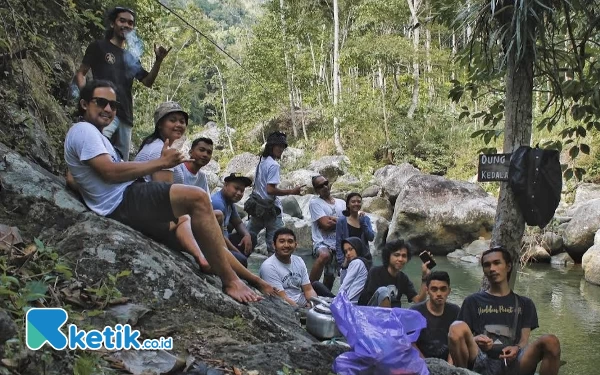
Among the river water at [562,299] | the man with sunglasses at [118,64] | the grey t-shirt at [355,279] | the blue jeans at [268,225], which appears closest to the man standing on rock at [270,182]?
the blue jeans at [268,225]

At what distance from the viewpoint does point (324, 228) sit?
19.5 feet

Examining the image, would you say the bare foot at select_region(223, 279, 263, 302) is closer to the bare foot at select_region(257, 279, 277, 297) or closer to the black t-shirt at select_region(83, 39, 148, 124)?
the bare foot at select_region(257, 279, 277, 297)

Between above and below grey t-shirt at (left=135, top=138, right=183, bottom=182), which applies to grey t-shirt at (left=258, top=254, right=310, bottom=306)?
below

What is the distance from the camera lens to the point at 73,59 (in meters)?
6.60

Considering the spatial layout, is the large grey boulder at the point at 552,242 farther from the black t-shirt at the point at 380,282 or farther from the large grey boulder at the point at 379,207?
the black t-shirt at the point at 380,282

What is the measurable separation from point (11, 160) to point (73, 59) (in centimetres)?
367

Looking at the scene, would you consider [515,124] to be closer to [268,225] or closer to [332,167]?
[268,225]

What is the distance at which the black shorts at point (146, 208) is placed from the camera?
307cm

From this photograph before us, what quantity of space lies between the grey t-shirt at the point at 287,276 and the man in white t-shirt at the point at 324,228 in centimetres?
89

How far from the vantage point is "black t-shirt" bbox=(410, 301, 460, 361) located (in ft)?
13.3

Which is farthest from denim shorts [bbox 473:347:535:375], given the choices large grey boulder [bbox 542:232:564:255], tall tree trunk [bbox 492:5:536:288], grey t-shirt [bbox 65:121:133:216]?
large grey boulder [bbox 542:232:564:255]

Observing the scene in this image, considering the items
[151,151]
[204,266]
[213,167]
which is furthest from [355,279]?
[213,167]

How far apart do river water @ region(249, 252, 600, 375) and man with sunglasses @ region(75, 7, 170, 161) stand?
462 cm

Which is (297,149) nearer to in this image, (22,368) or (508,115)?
(508,115)
